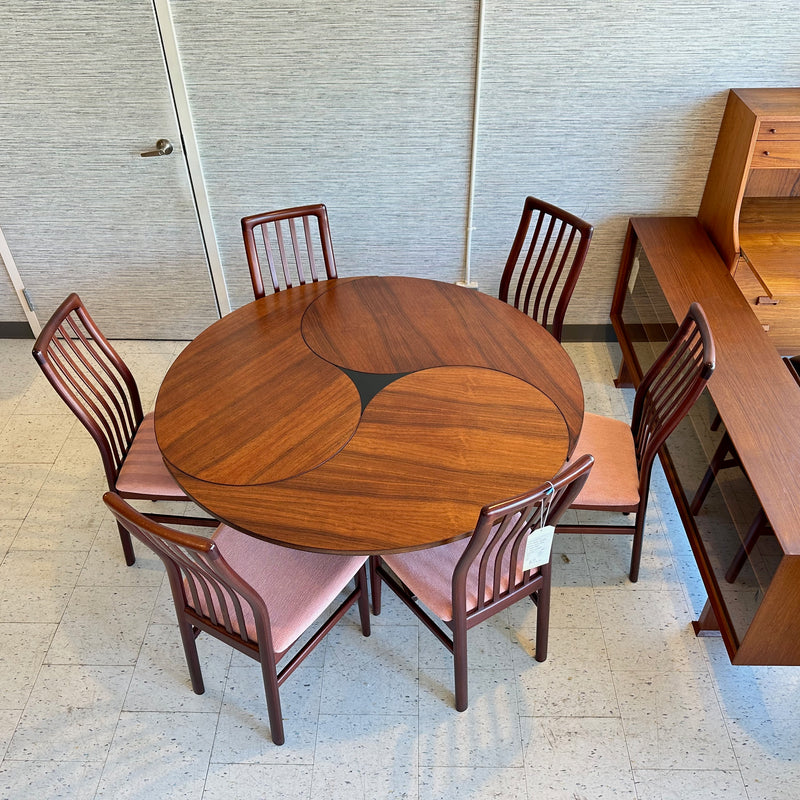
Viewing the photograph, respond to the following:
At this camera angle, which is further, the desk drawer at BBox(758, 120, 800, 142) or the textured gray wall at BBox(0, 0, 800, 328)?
the textured gray wall at BBox(0, 0, 800, 328)

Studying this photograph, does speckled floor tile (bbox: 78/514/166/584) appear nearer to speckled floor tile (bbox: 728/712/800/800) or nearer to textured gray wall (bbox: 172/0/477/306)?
textured gray wall (bbox: 172/0/477/306)

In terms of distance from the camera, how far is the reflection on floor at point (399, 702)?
206 cm

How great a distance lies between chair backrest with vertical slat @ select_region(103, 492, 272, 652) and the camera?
1.61m

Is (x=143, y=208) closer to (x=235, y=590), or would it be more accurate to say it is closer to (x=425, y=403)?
(x=425, y=403)

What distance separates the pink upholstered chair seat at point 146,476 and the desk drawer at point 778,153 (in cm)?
237

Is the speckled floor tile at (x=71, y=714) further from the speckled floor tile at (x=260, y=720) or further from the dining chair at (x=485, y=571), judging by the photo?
the dining chair at (x=485, y=571)

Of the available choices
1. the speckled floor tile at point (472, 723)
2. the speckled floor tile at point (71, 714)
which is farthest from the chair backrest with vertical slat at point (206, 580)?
the speckled floor tile at point (472, 723)

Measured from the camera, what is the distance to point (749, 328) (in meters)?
2.66

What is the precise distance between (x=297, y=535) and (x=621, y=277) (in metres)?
2.19

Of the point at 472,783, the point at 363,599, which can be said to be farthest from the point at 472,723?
the point at 363,599

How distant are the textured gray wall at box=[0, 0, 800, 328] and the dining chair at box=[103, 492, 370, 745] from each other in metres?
1.67

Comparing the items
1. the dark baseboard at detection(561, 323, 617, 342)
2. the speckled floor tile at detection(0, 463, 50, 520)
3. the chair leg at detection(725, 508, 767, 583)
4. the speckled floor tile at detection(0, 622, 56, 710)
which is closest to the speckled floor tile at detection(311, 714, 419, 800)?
the speckled floor tile at detection(0, 622, 56, 710)

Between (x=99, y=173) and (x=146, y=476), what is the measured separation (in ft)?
4.98

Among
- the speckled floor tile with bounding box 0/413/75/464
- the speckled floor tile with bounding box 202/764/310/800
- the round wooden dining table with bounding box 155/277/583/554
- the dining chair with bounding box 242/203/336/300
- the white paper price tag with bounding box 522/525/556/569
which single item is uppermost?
the dining chair with bounding box 242/203/336/300
